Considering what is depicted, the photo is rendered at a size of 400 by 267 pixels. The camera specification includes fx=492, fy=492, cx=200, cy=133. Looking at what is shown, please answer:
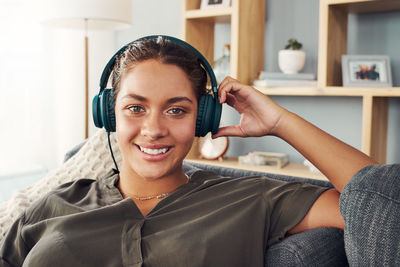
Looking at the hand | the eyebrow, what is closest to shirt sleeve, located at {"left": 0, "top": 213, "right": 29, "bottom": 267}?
the eyebrow

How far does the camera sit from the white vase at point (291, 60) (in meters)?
2.67

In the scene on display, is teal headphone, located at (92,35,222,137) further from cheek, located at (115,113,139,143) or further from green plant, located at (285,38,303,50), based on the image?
green plant, located at (285,38,303,50)

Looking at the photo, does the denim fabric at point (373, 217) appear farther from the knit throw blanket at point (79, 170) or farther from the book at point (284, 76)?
the book at point (284, 76)

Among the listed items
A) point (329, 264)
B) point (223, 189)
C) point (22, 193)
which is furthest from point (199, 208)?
point (22, 193)

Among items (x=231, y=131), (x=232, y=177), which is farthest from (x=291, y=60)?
(x=231, y=131)

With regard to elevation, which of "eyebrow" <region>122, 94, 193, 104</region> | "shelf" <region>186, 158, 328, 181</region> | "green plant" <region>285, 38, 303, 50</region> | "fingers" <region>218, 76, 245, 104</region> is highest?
A: "green plant" <region>285, 38, 303, 50</region>

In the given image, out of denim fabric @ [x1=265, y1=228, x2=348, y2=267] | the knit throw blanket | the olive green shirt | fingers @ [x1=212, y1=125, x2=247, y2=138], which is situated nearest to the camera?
denim fabric @ [x1=265, y1=228, x2=348, y2=267]

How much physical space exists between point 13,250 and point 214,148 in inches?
70.0

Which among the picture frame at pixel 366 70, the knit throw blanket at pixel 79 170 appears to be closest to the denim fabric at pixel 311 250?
the knit throw blanket at pixel 79 170

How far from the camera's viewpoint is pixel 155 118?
45.0 inches

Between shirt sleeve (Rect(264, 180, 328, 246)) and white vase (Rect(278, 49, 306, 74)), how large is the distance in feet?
5.37

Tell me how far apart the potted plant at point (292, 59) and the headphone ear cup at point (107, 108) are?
164cm

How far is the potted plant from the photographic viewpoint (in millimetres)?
2672

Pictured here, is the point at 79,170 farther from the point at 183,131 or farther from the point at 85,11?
the point at 85,11
